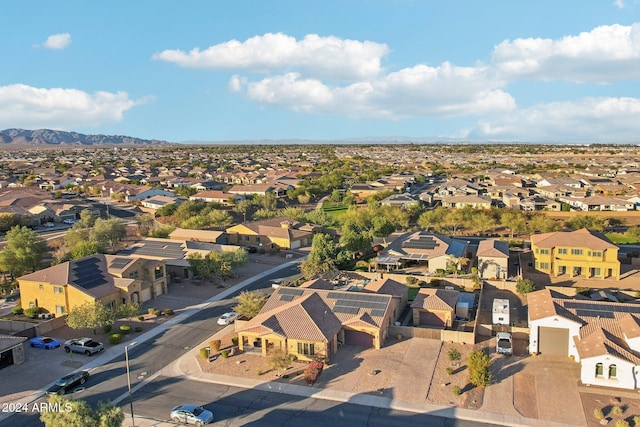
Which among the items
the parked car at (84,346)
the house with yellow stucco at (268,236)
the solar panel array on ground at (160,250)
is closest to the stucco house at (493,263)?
the house with yellow stucco at (268,236)

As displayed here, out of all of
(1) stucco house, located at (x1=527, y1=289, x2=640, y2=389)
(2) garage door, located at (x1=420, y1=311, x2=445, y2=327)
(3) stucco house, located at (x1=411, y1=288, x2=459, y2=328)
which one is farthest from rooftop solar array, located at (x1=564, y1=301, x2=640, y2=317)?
(2) garage door, located at (x1=420, y1=311, x2=445, y2=327)

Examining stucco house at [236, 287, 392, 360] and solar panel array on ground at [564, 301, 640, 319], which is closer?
stucco house at [236, 287, 392, 360]

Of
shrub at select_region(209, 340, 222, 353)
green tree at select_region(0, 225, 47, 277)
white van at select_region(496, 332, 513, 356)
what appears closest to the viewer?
white van at select_region(496, 332, 513, 356)

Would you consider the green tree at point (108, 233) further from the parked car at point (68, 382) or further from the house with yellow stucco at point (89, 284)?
the parked car at point (68, 382)

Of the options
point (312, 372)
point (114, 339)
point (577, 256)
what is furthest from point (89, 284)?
point (577, 256)

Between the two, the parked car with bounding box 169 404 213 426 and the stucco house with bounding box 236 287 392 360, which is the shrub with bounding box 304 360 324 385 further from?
the parked car with bounding box 169 404 213 426

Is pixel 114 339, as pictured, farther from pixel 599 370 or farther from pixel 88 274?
pixel 599 370
